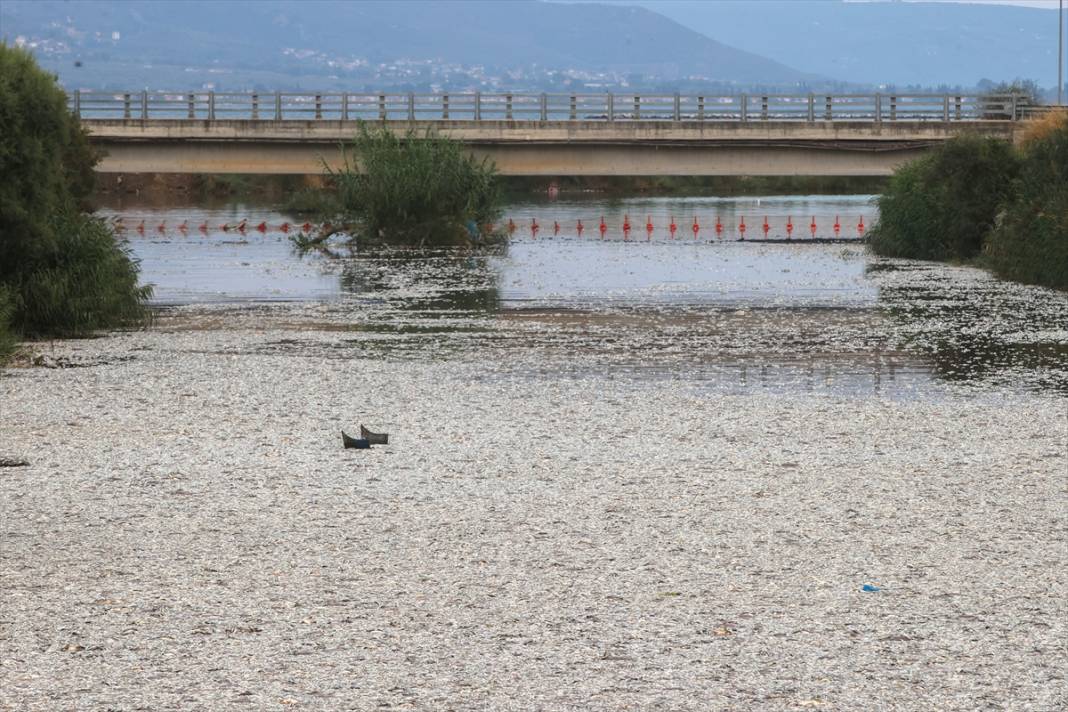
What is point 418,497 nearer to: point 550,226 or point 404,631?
point 404,631

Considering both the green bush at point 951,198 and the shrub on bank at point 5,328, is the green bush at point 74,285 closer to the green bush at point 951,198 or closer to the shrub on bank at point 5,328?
the shrub on bank at point 5,328

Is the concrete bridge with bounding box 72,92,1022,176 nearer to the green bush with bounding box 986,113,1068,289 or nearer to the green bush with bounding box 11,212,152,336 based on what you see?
the green bush with bounding box 986,113,1068,289

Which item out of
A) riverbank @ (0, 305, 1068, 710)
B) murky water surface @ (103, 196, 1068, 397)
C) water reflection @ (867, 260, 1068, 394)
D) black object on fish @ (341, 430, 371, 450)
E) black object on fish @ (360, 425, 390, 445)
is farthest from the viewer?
murky water surface @ (103, 196, 1068, 397)

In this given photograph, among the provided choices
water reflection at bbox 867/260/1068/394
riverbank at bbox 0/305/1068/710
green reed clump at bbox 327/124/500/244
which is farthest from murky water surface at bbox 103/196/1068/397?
riverbank at bbox 0/305/1068/710

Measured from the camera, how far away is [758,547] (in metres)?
9.79

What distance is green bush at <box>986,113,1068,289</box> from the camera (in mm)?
29312

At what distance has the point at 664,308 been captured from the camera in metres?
26.5

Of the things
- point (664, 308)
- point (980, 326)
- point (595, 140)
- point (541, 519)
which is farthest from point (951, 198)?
point (541, 519)

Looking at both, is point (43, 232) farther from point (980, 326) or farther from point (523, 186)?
point (523, 186)

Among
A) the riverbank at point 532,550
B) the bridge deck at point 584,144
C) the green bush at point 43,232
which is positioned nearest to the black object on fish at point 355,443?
the riverbank at point 532,550

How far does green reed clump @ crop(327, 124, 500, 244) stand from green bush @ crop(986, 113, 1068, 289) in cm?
1573

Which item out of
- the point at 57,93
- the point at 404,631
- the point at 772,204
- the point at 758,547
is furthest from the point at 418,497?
the point at 772,204

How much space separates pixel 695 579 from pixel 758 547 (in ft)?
2.94

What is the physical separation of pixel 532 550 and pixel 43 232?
13.8 metres
